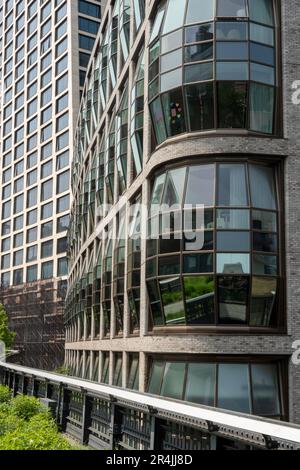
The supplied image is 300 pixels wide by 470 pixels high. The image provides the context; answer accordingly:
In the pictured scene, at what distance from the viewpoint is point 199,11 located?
60.0 ft

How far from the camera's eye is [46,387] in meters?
19.5

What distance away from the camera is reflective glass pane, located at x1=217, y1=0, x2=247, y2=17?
58.7 feet

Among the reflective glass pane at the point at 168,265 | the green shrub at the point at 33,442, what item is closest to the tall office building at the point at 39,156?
the reflective glass pane at the point at 168,265

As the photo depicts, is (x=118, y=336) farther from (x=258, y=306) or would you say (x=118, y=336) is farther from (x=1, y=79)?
(x=1, y=79)

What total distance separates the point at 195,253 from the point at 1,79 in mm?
104436

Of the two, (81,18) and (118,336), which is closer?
(118,336)

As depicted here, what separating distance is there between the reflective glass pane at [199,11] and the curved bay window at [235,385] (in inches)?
392

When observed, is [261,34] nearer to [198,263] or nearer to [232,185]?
[232,185]

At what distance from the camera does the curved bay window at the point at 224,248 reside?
16906mm

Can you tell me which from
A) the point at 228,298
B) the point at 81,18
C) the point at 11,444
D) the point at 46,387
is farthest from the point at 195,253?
the point at 81,18

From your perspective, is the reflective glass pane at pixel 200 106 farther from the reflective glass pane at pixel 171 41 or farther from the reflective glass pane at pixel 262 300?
the reflective glass pane at pixel 262 300

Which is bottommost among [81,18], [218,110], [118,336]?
[118,336]
